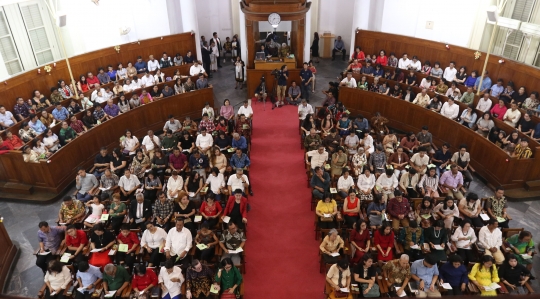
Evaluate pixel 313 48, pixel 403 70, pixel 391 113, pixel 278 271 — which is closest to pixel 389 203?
pixel 278 271

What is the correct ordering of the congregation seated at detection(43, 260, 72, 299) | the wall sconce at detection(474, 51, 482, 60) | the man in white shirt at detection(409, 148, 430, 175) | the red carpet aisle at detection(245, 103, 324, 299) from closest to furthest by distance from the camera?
1. the congregation seated at detection(43, 260, 72, 299)
2. the red carpet aisle at detection(245, 103, 324, 299)
3. the man in white shirt at detection(409, 148, 430, 175)
4. the wall sconce at detection(474, 51, 482, 60)

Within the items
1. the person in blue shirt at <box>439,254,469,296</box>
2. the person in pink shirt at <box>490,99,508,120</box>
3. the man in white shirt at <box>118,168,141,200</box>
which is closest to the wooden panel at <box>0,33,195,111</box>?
the man in white shirt at <box>118,168,141,200</box>

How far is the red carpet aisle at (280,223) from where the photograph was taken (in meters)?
6.33

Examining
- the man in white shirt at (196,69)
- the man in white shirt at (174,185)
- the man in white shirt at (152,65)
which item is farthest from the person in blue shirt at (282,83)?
the man in white shirt at (174,185)

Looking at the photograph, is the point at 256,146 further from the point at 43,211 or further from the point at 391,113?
the point at 43,211

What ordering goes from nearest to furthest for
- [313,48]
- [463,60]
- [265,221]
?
[265,221]
[463,60]
[313,48]

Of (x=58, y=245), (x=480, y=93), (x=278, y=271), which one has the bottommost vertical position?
(x=278, y=271)

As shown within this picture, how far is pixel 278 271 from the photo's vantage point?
6.56 m

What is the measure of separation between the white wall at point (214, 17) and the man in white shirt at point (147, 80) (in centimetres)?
520

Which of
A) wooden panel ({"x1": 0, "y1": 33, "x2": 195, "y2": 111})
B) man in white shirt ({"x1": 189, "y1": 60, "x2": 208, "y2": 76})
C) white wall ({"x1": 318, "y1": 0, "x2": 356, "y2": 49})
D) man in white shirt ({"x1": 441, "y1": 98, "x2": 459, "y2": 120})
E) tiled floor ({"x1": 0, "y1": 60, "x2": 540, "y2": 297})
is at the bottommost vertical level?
tiled floor ({"x1": 0, "y1": 60, "x2": 540, "y2": 297})

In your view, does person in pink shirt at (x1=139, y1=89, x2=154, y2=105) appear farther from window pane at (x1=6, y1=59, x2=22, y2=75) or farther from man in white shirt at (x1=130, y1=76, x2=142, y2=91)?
window pane at (x1=6, y1=59, x2=22, y2=75)

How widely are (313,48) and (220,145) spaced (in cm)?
898

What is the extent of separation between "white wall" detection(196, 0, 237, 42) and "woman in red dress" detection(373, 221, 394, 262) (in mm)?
12688

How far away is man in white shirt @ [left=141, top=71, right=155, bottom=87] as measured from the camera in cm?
1192
